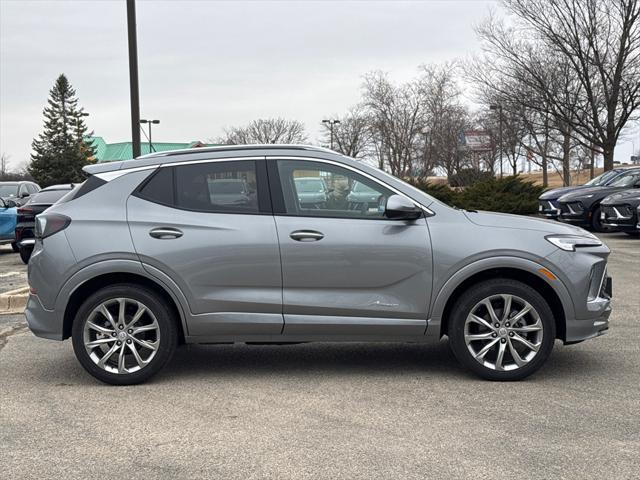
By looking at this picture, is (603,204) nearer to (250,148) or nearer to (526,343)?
(526,343)

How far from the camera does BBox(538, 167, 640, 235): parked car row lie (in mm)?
16375

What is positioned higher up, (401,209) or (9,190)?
(9,190)

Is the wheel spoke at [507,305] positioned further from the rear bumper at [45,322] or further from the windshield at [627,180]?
the windshield at [627,180]

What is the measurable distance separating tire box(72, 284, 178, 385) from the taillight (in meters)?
0.56

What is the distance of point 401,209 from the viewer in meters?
5.21

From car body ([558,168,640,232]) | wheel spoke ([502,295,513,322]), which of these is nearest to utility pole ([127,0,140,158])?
wheel spoke ([502,295,513,322])

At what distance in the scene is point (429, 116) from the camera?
4034 centimetres

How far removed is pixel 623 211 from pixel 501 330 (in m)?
12.6

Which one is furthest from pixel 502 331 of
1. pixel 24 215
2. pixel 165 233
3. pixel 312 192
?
pixel 24 215

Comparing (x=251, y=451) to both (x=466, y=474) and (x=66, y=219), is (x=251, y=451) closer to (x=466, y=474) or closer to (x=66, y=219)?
(x=466, y=474)

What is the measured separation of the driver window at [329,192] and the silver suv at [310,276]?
1 centimetres

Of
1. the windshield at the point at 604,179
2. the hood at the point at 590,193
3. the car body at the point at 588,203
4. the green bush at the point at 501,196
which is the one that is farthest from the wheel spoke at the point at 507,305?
the green bush at the point at 501,196

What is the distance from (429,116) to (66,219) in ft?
120

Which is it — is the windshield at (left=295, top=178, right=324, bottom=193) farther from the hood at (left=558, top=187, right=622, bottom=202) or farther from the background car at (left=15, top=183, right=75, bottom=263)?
the hood at (left=558, top=187, right=622, bottom=202)
